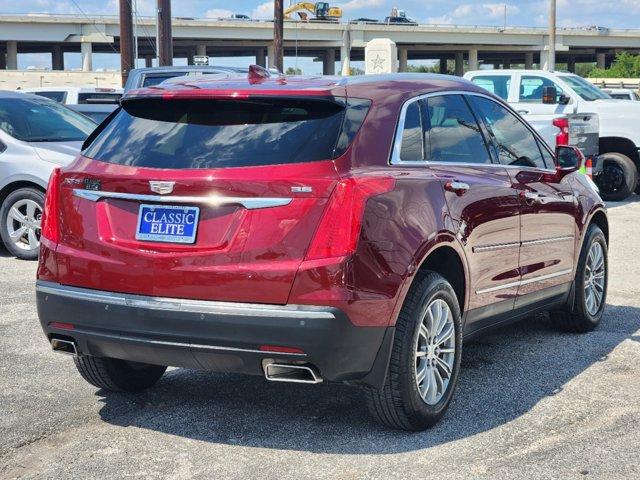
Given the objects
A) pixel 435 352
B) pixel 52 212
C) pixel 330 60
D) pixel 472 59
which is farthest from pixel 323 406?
pixel 472 59

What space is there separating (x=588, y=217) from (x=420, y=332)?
2.66 meters

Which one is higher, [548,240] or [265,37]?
[265,37]

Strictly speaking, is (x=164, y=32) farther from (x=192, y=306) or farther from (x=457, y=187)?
(x=192, y=306)

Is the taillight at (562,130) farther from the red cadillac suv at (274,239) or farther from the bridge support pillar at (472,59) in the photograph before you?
the bridge support pillar at (472,59)

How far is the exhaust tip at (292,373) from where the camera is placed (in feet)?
14.0

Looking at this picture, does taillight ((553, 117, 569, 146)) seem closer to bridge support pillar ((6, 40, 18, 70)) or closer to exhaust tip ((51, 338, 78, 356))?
exhaust tip ((51, 338, 78, 356))

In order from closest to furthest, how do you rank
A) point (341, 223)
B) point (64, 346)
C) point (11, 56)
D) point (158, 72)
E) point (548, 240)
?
point (341, 223) < point (64, 346) < point (548, 240) < point (158, 72) < point (11, 56)

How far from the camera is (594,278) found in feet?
23.5

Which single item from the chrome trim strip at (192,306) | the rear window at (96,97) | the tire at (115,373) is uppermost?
the rear window at (96,97)

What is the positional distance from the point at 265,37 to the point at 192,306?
82798 millimetres

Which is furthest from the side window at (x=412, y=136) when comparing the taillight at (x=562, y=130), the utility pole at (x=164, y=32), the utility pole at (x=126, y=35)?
the utility pole at (x=126, y=35)

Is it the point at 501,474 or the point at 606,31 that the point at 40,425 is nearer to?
the point at 501,474

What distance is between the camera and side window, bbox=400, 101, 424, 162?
16.0 ft

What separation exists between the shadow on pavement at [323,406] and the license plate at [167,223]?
40.2 inches
